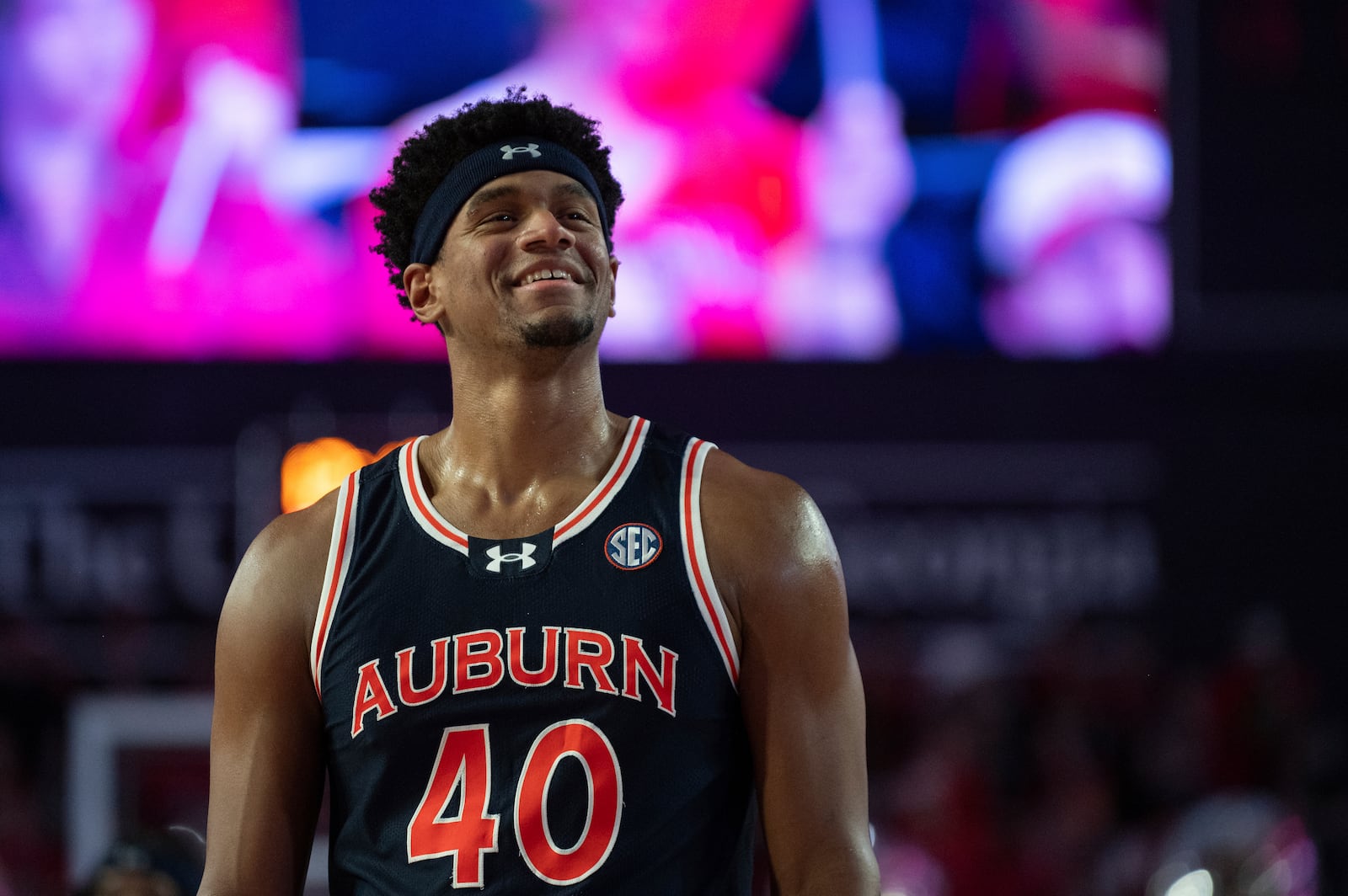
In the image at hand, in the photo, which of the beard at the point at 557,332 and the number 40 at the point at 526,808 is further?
the beard at the point at 557,332

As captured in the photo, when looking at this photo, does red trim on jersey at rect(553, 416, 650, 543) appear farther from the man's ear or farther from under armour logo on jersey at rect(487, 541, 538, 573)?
the man's ear

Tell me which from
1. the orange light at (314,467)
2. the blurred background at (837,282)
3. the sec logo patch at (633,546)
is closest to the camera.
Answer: the sec logo patch at (633,546)

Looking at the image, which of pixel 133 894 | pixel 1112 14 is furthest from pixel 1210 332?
pixel 133 894

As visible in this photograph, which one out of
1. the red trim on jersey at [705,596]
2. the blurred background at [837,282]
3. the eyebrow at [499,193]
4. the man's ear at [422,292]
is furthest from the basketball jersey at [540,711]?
the blurred background at [837,282]

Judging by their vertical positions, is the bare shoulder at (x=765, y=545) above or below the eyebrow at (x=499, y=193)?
below

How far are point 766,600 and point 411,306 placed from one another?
814 mm

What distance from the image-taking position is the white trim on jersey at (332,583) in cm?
Answer: 247

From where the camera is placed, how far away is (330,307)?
961 centimetres

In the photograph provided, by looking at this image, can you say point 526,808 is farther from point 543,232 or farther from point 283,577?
point 543,232

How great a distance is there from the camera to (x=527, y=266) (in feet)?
8.25

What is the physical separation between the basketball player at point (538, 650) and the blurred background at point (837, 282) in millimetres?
6524

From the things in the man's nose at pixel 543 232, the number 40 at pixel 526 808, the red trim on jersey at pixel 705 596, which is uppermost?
the man's nose at pixel 543 232

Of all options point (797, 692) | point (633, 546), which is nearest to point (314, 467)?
point (633, 546)

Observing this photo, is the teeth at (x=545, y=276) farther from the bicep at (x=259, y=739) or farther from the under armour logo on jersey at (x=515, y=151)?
the bicep at (x=259, y=739)
